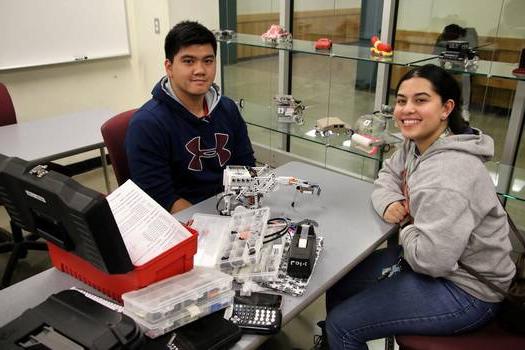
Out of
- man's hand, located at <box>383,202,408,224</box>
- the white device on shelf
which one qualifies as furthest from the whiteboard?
man's hand, located at <box>383,202,408,224</box>

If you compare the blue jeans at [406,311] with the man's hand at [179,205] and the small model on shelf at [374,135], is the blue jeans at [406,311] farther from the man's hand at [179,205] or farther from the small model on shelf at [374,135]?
the small model on shelf at [374,135]

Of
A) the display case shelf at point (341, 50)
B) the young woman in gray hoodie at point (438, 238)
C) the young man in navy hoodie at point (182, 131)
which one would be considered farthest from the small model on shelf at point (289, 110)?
the young woman in gray hoodie at point (438, 238)

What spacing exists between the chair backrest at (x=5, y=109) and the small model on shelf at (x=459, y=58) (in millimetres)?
2549

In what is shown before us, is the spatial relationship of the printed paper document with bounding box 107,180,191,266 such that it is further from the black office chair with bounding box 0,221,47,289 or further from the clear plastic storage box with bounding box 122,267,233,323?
the black office chair with bounding box 0,221,47,289

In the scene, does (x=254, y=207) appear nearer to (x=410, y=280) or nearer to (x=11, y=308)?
(x=410, y=280)

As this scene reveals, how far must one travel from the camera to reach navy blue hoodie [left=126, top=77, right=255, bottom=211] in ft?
5.72

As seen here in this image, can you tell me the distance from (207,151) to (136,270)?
929 mm

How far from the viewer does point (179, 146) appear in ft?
5.97

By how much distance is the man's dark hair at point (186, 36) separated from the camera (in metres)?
1.77

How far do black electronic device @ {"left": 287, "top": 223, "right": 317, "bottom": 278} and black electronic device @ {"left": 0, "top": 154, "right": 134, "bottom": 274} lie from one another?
46cm

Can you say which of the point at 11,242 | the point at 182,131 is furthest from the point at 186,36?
the point at 11,242

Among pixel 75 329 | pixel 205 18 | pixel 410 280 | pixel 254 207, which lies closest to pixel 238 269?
pixel 254 207

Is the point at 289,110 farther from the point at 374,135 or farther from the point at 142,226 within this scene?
the point at 142,226

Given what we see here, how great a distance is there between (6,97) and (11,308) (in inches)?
77.8
